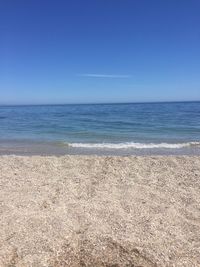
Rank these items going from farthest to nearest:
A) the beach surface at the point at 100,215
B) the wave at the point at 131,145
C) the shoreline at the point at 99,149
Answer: the wave at the point at 131,145, the shoreline at the point at 99,149, the beach surface at the point at 100,215

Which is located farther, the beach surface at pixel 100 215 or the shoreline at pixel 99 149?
the shoreline at pixel 99 149

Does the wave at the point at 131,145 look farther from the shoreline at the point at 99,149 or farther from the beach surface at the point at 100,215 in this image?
the beach surface at the point at 100,215

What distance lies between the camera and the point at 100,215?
208 inches

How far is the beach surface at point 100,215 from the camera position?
13.3ft

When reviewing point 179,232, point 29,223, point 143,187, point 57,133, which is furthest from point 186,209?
point 57,133

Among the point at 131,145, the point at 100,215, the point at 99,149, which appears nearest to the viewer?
the point at 100,215

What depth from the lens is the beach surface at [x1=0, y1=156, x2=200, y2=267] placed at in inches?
160

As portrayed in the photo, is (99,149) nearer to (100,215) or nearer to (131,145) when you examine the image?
(131,145)

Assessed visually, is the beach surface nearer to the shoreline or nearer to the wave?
the shoreline

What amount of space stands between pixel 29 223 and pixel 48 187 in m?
1.99

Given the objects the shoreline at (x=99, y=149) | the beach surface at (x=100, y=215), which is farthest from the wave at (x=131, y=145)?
the beach surface at (x=100, y=215)

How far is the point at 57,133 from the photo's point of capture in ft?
62.6

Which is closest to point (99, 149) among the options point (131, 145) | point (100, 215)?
point (131, 145)

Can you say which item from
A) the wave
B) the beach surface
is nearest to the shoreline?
the wave
